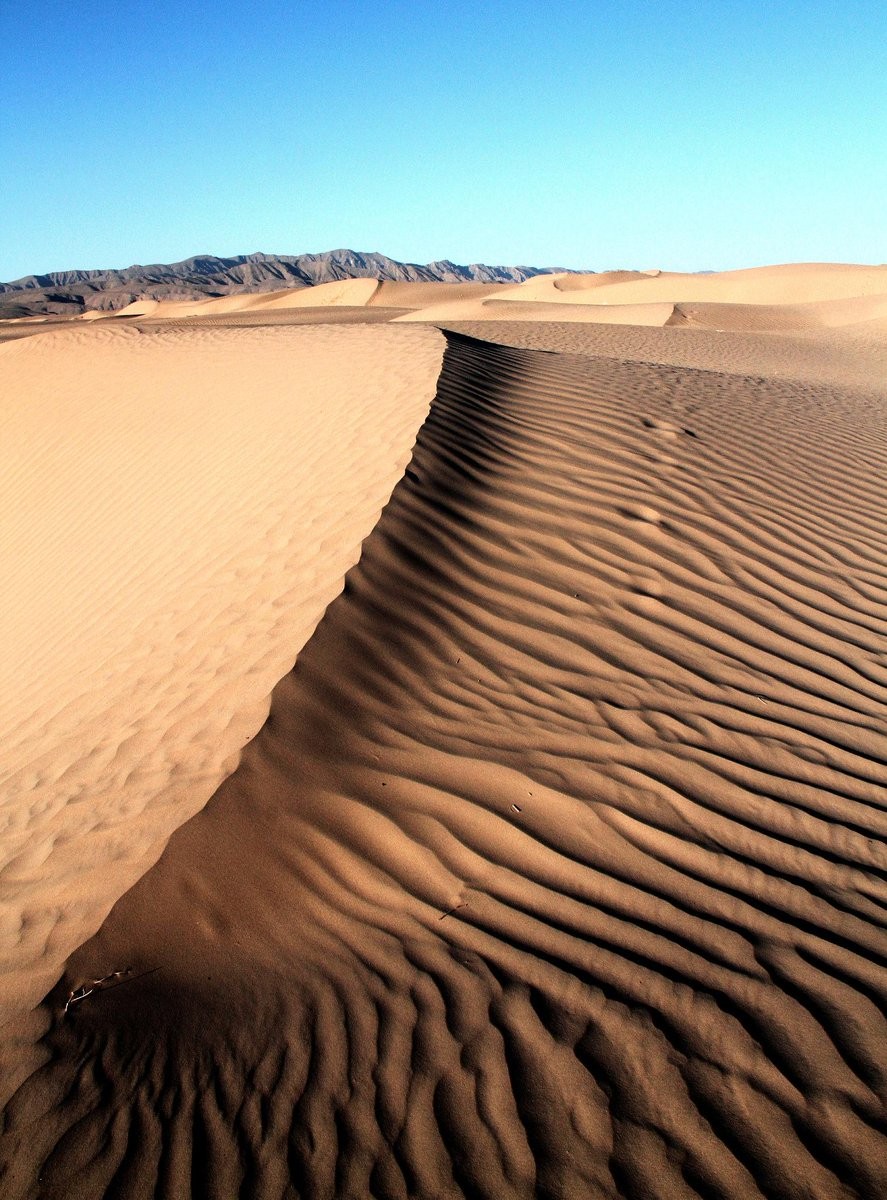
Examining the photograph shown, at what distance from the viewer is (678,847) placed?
9.31 ft

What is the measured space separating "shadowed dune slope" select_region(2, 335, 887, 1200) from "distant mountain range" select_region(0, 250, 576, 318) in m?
52.7

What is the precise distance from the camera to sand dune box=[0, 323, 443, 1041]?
2904 millimetres

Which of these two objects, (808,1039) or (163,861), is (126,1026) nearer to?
(163,861)

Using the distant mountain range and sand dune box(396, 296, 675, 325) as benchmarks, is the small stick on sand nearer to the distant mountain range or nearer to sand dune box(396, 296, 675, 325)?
sand dune box(396, 296, 675, 325)

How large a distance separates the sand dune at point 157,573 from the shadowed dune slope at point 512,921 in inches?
8.8

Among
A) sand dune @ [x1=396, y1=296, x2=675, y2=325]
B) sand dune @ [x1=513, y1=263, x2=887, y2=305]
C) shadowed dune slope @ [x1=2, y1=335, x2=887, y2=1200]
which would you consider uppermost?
sand dune @ [x1=513, y1=263, x2=887, y2=305]

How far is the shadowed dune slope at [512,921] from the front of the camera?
197cm

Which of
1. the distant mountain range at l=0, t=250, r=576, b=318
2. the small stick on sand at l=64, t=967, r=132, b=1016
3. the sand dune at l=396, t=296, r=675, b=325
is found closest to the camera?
the small stick on sand at l=64, t=967, r=132, b=1016

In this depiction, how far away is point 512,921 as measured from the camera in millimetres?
2545

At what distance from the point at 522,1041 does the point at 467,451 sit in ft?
13.4

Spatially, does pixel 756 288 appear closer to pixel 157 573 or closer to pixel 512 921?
pixel 157 573

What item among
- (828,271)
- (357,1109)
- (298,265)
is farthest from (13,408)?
(298,265)

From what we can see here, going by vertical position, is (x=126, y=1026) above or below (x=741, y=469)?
below

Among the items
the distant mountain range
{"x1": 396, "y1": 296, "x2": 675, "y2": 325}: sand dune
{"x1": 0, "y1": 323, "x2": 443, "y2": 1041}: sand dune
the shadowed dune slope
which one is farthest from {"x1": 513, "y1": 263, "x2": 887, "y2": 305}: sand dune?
the shadowed dune slope
